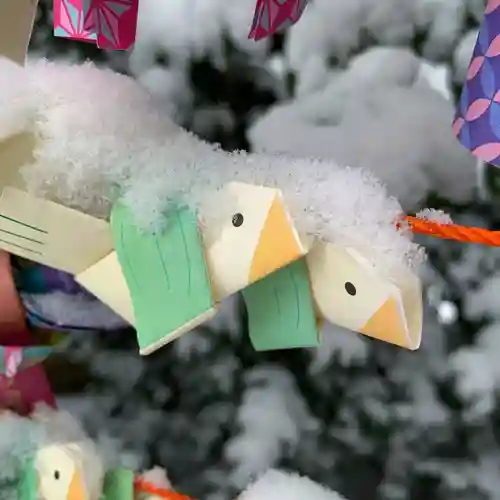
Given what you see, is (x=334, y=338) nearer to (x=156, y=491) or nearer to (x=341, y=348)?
(x=341, y=348)

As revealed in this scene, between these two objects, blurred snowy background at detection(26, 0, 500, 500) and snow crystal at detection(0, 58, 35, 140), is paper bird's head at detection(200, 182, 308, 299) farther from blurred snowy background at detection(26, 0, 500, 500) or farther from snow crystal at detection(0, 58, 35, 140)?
blurred snowy background at detection(26, 0, 500, 500)

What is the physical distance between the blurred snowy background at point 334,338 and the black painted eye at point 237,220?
300 mm

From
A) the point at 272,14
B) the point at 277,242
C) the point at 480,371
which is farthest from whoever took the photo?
the point at 480,371

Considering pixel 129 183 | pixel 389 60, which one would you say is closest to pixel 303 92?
pixel 389 60

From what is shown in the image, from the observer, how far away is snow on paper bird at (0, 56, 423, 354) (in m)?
0.47

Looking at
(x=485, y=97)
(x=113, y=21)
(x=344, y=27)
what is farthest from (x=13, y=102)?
(x=344, y=27)

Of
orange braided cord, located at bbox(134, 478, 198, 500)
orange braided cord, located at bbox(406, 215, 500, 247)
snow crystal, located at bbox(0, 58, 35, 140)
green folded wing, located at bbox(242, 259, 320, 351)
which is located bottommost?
orange braided cord, located at bbox(134, 478, 198, 500)

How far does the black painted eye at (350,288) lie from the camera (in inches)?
18.7

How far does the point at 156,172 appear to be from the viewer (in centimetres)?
51

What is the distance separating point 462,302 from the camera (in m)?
0.76

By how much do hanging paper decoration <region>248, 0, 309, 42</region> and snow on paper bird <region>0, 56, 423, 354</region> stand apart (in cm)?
9

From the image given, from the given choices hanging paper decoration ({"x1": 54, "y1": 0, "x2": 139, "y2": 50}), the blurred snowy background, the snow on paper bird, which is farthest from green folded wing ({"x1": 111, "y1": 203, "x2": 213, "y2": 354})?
the blurred snowy background

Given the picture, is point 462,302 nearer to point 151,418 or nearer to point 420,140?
point 420,140

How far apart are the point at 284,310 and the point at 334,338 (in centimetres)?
26
